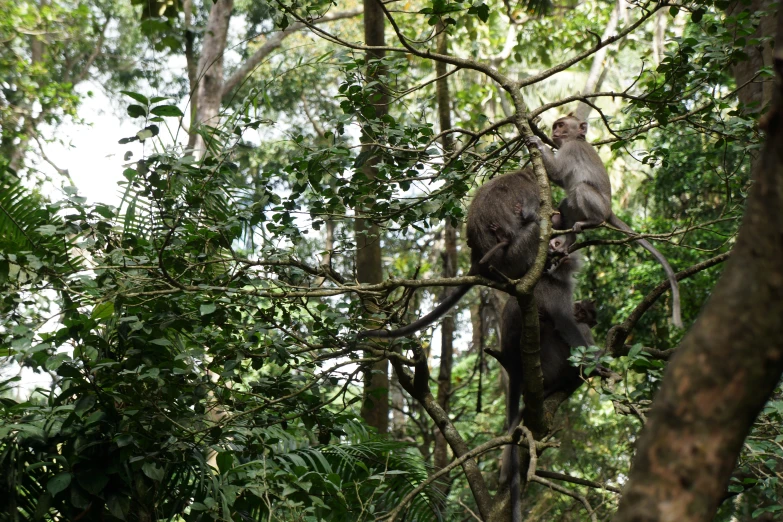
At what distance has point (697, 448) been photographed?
45.9 inches

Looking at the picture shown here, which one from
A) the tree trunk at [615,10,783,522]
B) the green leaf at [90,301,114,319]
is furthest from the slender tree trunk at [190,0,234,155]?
the tree trunk at [615,10,783,522]

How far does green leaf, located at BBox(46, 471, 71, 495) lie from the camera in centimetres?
325

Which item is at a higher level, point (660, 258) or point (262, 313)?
point (660, 258)

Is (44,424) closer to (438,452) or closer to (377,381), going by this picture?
(377,381)

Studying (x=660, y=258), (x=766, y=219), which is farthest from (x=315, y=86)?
(x=766, y=219)

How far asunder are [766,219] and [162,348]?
9.58 feet

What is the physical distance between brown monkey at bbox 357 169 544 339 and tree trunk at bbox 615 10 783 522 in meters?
3.13

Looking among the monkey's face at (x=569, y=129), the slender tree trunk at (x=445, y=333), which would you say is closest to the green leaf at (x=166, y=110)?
the monkey's face at (x=569, y=129)

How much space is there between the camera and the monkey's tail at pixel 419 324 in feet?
11.7

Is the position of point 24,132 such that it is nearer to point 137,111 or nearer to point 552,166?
point 552,166

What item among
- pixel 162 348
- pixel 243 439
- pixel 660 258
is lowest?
pixel 243 439

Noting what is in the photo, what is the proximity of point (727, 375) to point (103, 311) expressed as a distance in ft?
9.42

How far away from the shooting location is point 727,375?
1.16 metres

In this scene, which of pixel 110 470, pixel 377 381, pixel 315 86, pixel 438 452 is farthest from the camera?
pixel 315 86
